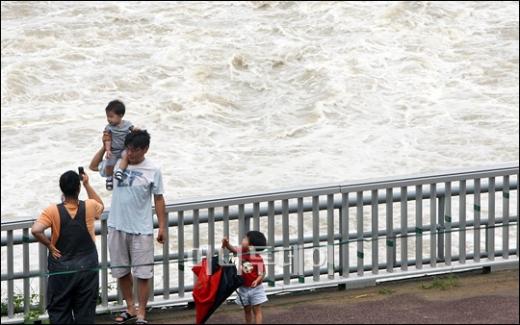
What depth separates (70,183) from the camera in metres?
6.91

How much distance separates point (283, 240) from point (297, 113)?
16019 millimetres

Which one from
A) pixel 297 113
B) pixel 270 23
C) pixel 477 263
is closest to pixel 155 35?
pixel 270 23

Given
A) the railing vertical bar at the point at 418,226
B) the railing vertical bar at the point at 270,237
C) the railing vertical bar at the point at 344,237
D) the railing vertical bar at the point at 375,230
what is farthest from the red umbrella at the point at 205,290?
the railing vertical bar at the point at 418,226

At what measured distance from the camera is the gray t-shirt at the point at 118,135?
779cm

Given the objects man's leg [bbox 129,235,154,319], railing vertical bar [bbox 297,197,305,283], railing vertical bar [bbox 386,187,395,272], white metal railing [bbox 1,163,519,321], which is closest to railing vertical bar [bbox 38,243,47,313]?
white metal railing [bbox 1,163,519,321]

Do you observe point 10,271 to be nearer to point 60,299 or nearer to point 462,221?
point 60,299

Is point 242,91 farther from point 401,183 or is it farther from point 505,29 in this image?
point 401,183

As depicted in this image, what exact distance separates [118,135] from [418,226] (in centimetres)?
225

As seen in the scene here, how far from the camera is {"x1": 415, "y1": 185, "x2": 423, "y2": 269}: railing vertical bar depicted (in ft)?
27.1

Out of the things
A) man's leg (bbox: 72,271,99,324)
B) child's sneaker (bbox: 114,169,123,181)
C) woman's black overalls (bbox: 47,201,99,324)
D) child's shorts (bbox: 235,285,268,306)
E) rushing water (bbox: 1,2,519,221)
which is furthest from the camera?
rushing water (bbox: 1,2,519,221)

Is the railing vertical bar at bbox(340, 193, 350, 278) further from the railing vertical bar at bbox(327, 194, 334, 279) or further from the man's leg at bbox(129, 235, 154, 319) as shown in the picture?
the man's leg at bbox(129, 235, 154, 319)

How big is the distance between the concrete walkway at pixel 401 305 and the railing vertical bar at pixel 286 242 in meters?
0.15

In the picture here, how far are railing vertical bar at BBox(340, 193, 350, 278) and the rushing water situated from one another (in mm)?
9964

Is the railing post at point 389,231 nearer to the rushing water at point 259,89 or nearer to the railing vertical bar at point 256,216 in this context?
the railing vertical bar at point 256,216
